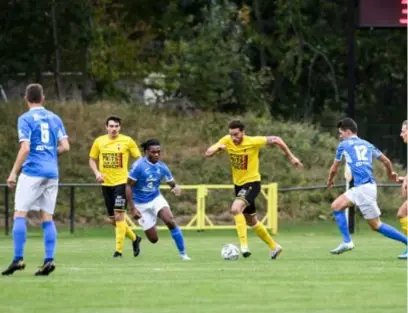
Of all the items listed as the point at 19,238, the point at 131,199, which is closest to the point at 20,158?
the point at 19,238

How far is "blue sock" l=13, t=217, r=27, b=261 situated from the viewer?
1559 centimetres

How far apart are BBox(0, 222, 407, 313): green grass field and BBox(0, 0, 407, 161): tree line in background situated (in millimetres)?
17248

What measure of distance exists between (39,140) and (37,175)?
1.26ft

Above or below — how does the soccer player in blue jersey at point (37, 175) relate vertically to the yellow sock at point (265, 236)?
above

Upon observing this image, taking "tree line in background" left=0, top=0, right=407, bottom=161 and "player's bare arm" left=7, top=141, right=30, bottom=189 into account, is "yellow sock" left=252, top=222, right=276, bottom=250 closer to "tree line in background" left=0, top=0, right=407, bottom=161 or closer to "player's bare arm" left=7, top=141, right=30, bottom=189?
"player's bare arm" left=7, top=141, right=30, bottom=189

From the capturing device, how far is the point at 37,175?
15.6 metres

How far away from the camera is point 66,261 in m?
19.0

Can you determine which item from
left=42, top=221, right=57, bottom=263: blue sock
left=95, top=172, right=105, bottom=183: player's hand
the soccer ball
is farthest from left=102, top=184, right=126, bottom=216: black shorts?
left=42, top=221, right=57, bottom=263: blue sock

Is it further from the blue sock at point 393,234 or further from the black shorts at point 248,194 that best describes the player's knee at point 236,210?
the blue sock at point 393,234

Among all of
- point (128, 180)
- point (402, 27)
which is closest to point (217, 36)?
point (402, 27)

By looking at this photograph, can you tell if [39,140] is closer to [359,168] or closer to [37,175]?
[37,175]

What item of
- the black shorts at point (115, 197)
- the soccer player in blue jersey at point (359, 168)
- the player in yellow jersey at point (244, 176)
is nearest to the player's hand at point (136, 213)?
the black shorts at point (115, 197)

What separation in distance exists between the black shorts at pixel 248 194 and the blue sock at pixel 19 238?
196 inches

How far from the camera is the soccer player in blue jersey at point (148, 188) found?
20234 millimetres
